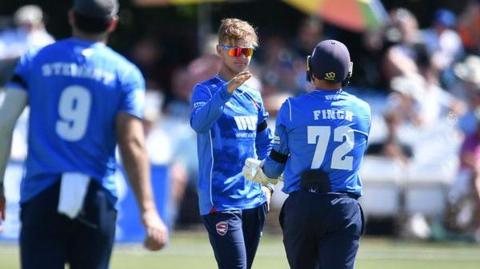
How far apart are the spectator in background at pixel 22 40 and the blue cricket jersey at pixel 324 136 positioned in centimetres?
1021

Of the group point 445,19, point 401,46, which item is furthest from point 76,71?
point 445,19

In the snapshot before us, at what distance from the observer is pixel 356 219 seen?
7.95 meters

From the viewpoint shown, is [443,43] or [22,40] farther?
[443,43]

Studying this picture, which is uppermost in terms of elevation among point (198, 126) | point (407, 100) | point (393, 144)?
point (198, 126)

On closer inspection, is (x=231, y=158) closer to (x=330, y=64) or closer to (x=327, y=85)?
(x=327, y=85)

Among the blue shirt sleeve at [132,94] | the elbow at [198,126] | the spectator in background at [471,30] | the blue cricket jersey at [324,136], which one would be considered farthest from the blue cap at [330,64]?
the spectator in background at [471,30]

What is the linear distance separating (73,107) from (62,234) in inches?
26.2

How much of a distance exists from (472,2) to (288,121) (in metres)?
12.3

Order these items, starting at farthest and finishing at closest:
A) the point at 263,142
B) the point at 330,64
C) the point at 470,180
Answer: the point at 470,180 → the point at 263,142 → the point at 330,64

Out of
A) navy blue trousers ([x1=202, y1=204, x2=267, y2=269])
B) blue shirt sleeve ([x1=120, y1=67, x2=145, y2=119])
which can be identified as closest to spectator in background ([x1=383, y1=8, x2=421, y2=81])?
navy blue trousers ([x1=202, y1=204, x2=267, y2=269])

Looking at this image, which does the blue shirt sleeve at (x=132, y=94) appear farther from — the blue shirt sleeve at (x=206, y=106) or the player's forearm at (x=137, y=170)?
the blue shirt sleeve at (x=206, y=106)

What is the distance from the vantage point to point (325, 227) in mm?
7852

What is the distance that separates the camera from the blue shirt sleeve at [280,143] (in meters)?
8.00

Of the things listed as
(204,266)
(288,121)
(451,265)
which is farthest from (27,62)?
(451,265)
